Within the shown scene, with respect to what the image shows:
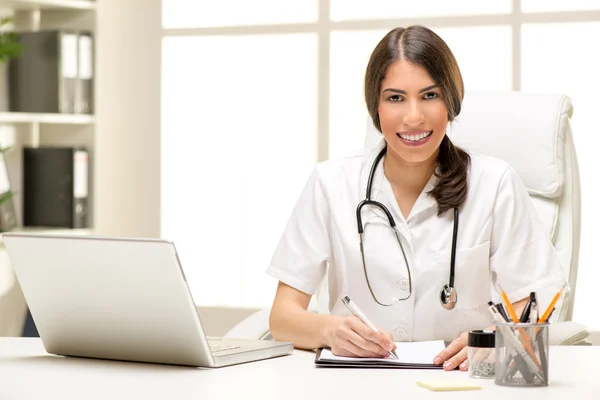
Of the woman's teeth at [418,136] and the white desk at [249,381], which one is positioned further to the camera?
the woman's teeth at [418,136]

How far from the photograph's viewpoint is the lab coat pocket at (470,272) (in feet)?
5.92

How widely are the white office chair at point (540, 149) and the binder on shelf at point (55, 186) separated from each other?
1.61 meters

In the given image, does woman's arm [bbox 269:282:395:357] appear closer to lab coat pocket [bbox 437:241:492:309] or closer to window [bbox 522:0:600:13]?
lab coat pocket [bbox 437:241:492:309]

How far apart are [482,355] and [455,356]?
0.23ft

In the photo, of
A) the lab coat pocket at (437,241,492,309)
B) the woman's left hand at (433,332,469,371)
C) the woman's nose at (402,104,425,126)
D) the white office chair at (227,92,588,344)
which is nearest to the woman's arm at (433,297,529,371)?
the woman's left hand at (433,332,469,371)

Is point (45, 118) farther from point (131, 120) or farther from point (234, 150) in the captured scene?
point (234, 150)

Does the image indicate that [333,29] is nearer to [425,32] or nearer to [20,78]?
[20,78]

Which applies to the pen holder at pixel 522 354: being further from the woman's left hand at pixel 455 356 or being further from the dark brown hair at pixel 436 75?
the dark brown hair at pixel 436 75

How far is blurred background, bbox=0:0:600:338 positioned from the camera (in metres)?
3.47

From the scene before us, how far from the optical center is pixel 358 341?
146 cm

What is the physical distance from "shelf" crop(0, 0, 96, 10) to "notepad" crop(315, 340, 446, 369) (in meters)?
2.47

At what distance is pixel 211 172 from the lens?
12.9 feet

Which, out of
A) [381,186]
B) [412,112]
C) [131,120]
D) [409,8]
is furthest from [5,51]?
[412,112]

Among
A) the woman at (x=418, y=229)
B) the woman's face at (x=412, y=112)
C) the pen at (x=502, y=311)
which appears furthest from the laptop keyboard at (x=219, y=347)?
the woman's face at (x=412, y=112)
